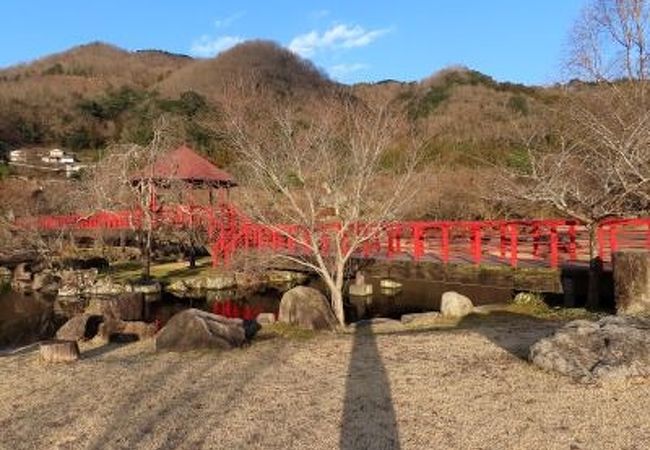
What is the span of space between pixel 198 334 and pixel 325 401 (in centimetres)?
287

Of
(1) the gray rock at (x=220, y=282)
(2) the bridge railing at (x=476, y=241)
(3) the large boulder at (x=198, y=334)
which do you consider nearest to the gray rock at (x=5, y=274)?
(2) the bridge railing at (x=476, y=241)

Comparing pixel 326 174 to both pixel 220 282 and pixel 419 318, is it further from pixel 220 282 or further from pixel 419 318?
pixel 220 282

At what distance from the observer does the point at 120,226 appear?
26250 millimetres

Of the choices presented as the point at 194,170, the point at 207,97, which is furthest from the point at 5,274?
the point at 207,97

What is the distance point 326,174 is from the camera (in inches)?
448

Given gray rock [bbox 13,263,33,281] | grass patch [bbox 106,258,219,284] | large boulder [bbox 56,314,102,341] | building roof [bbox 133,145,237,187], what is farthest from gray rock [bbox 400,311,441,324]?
gray rock [bbox 13,263,33,281]

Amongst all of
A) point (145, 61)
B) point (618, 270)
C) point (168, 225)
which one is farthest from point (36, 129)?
point (618, 270)

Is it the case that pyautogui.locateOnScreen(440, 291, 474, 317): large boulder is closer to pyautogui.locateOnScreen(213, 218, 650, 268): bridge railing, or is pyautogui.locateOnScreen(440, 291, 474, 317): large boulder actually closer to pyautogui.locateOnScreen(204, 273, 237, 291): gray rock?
pyautogui.locateOnScreen(213, 218, 650, 268): bridge railing

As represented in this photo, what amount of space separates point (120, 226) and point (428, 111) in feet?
53.2

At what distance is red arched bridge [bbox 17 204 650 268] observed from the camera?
13.3m

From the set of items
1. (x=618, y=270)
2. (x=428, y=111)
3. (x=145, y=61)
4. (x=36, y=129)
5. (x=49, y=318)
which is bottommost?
(x=49, y=318)

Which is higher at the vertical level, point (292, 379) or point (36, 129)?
point (36, 129)

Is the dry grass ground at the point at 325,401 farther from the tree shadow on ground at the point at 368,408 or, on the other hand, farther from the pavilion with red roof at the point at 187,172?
the pavilion with red roof at the point at 187,172

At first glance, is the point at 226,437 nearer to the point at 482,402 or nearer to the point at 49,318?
the point at 482,402
